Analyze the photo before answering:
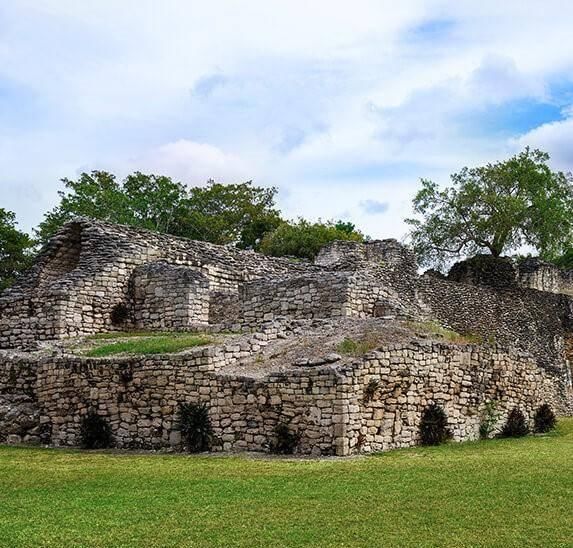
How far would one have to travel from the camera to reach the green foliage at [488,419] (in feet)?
60.9

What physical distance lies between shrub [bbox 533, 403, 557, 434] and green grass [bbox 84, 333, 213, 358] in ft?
26.5

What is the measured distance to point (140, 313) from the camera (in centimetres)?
2516

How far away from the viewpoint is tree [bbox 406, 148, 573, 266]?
4297 centimetres

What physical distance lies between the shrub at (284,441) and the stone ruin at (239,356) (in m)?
0.12

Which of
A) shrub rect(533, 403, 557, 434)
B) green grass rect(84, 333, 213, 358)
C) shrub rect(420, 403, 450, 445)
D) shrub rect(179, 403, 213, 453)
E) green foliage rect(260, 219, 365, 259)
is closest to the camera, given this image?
shrub rect(179, 403, 213, 453)

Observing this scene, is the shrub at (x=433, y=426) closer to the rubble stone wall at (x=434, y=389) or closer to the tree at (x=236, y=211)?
the rubble stone wall at (x=434, y=389)

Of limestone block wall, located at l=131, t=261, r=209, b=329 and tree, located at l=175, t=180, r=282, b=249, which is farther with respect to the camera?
tree, located at l=175, t=180, r=282, b=249

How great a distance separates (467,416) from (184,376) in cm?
Result: 620

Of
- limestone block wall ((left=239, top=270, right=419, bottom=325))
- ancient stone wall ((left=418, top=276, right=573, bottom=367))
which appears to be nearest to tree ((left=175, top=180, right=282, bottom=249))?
ancient stone wall ((left=418, top=276, right=573, bottom=367))

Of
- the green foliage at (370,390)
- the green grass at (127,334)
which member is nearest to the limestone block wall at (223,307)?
the green grass at (127,334)

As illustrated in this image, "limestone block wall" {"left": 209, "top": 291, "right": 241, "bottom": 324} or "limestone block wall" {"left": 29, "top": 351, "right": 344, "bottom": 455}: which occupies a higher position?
"limestone block wall" {"left": 209, "top": 291, "right": 241, "bottom": 324}

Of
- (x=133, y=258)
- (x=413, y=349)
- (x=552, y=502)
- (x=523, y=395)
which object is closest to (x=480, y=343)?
(x=523, y=395)

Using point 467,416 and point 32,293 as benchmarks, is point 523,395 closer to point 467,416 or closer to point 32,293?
point 467,416

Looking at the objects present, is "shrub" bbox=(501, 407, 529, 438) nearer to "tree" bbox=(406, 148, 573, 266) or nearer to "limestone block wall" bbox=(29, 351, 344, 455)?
"limestone block wall" bbox=(29, 351, 344, 455)
